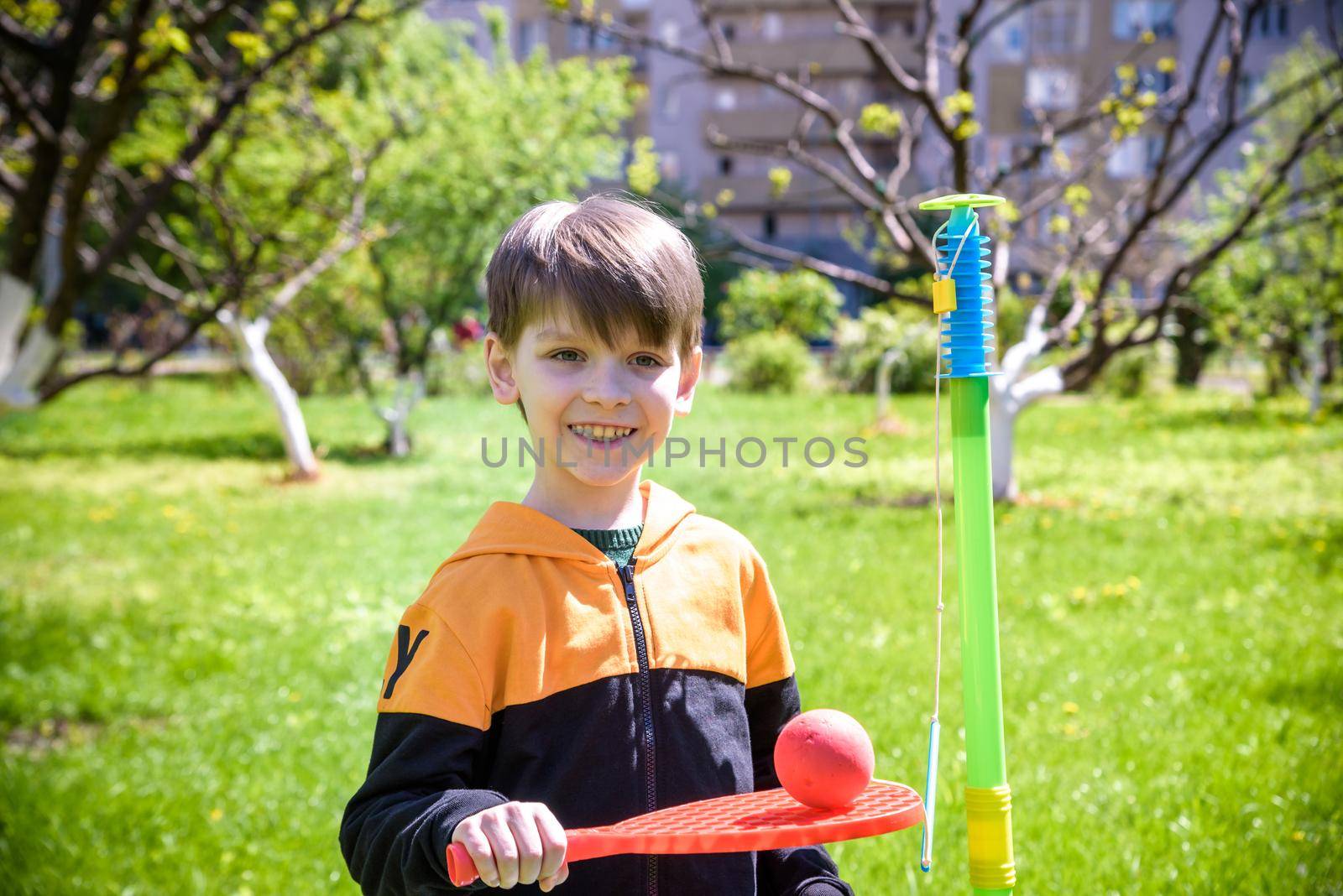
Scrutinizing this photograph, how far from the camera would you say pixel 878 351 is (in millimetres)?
17500

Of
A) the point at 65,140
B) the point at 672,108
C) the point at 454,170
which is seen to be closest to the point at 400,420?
the point at 454,170

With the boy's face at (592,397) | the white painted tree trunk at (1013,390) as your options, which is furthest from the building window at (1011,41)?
the boy's face at (592,397)

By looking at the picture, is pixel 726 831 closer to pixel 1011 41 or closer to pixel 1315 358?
pixel 1315 358

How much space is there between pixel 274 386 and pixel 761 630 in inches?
395

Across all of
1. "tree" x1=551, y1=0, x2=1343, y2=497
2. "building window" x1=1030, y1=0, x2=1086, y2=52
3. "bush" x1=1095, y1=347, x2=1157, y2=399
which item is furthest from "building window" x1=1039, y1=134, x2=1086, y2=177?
"building window" x1=1030, y1=0, x2=1086, y2=52

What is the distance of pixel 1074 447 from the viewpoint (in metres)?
12.3

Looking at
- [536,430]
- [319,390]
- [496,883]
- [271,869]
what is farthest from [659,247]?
[319,390]

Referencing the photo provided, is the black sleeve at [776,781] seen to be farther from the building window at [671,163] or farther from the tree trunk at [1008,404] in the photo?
the building window at [671,163]

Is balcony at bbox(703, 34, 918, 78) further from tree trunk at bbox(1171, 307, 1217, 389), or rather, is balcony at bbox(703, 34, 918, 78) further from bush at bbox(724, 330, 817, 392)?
bush at bbox(724, 330, 817, 392)

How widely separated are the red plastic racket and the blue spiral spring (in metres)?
0.51

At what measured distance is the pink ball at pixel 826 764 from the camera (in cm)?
147

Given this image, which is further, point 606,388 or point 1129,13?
point 1129,13

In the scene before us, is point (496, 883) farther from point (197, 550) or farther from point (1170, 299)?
point (1170, 299)

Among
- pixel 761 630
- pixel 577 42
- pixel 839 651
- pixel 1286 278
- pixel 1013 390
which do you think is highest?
pixel 577 42
